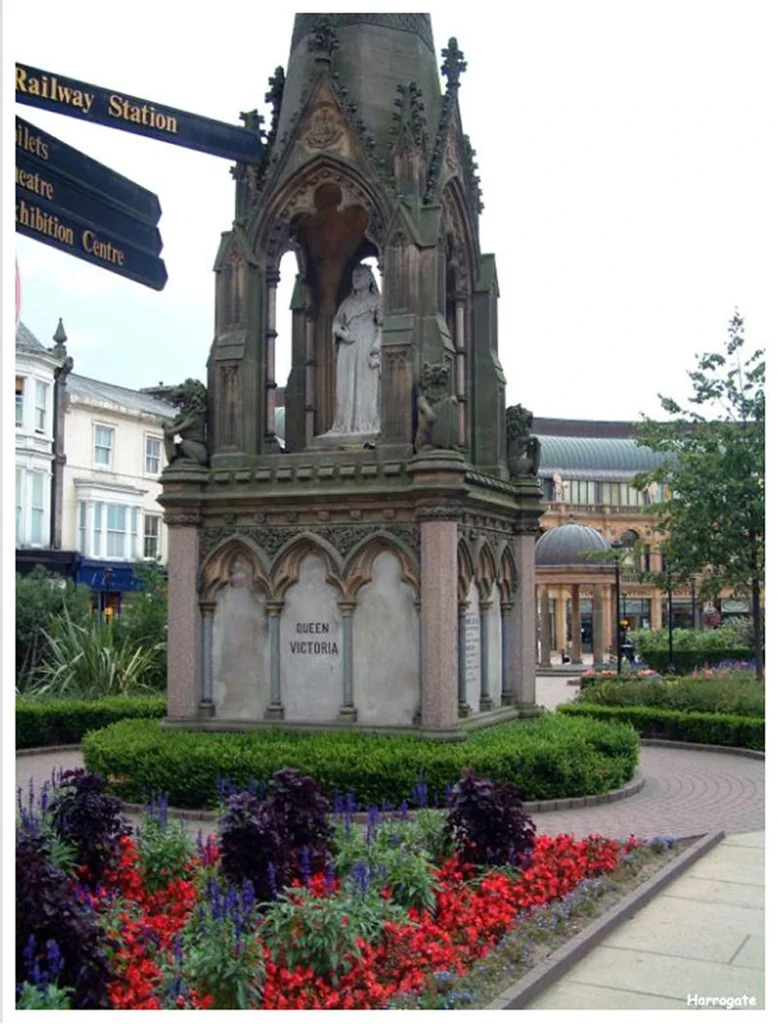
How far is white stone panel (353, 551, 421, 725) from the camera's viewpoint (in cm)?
1496

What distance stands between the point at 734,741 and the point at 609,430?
97885 mm

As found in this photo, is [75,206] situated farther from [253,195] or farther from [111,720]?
[111,720]

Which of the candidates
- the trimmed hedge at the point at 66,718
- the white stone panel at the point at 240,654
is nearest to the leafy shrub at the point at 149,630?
the trimmed hedge at the point at 66,718

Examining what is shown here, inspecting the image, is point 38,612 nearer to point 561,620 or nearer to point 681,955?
point 681,955

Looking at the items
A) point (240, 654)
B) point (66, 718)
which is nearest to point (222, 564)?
point (240, 654)

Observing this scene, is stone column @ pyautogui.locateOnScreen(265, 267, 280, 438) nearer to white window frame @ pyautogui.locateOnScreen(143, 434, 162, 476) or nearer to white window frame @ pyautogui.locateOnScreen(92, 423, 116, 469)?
white window frame @ pyautogui.locateOnScreen(92, 423, 116, 469)

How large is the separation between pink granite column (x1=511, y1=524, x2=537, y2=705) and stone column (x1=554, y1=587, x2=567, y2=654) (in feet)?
177

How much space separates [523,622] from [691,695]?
8.53m

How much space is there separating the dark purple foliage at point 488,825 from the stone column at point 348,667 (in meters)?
5.06

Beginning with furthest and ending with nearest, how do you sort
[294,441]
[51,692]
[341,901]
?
[51,692], [294,441], [341,901]

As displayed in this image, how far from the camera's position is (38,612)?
32.9 m

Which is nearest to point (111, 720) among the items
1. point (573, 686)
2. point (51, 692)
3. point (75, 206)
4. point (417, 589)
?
point (51, 692)

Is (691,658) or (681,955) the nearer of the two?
(681,955)

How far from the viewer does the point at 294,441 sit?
1806cm
